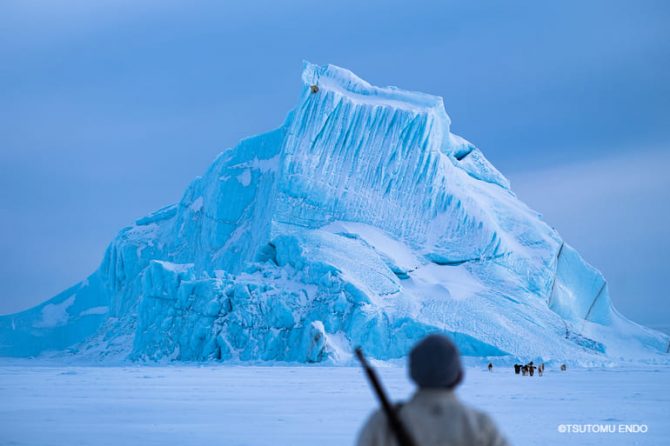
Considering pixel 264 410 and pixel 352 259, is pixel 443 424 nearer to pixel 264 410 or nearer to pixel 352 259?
pixel 264 410

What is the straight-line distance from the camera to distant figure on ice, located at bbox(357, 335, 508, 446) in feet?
7.48

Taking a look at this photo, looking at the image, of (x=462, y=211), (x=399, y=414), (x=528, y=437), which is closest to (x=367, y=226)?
(x=462, y=211)

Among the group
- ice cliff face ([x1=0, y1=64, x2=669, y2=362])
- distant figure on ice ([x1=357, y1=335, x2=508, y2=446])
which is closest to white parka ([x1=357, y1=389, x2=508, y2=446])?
distant figure on ice ([x1=357, y1=335, x2=508, y2=446])

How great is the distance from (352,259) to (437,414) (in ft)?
96.0

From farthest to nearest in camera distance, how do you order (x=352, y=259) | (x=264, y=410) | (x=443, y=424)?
1. (x=352, y=259)
2. (x=264, y=410)
3. (x=443, y=424)

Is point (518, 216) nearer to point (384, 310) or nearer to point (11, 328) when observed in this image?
point (384, 310)

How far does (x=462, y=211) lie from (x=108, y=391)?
884 inches

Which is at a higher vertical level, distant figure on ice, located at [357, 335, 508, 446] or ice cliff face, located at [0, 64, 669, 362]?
distant figure on ice, located at [357, 335, 508, 446]

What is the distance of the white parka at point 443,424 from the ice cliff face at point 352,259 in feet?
81.9

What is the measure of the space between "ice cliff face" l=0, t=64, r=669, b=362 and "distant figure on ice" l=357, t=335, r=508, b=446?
982 inches

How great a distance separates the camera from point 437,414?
7.54 feet

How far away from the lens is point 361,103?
35.9 metres

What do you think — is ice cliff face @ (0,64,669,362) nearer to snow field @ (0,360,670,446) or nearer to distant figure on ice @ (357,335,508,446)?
snow field @ (0,360,670,446)

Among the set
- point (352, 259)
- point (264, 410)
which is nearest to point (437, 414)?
point (264, 410)
